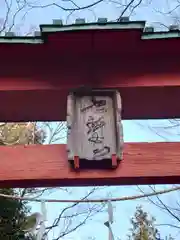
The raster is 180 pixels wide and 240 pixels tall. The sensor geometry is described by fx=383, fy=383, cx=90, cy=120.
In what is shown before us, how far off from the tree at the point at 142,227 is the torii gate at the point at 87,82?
24.9 feet

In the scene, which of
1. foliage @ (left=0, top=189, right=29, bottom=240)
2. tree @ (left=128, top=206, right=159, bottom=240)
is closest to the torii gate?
foliage @ (left=0, top=189, right=29, bottom=240)

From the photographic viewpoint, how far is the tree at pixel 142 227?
9.66m

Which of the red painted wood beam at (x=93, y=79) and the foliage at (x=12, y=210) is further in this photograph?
the foliage at (x=12, y=210)

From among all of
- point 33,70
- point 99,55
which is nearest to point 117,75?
point 99,55

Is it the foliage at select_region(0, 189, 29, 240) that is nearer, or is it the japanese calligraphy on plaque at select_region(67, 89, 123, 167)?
the japanese calligraphy on plaque at select_region(67, 89, 123, 167)

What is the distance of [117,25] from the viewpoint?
7.18 feet

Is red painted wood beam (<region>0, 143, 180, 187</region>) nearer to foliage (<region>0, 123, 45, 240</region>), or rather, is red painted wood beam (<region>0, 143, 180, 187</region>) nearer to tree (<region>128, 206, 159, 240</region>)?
foliage (<region>0, 123, 45, 240</region>)

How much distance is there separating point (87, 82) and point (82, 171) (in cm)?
58

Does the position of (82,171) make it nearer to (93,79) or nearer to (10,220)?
(93,79)

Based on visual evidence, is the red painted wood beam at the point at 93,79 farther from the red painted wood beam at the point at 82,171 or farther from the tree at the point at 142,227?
the tree at the point at 142,227

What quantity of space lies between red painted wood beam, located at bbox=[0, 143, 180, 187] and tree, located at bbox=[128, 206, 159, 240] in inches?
301

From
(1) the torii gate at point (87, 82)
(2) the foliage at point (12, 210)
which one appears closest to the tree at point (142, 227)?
(2) the foliage at point (12, 210)

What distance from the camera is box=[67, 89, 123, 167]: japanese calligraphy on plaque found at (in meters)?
2.24

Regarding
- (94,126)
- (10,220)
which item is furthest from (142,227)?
(94,126)
